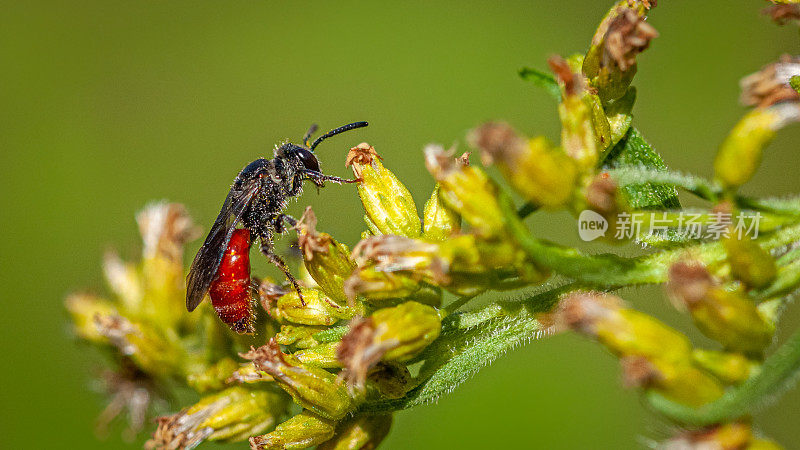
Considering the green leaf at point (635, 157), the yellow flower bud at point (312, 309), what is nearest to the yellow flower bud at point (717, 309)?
the green leaf at point (635, 157)

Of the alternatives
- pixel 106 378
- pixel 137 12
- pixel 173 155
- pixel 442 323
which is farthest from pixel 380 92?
pixel 442 323

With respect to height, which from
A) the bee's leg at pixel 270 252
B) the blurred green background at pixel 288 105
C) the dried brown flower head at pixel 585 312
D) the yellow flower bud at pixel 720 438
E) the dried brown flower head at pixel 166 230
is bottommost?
the yellow flower bud at pixel 720 438

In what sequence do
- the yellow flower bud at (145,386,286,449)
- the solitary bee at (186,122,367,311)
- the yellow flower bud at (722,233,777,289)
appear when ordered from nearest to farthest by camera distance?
the yellow flower bud at (722,233,777,289) → the yellow flower bud at (145,386,286,449) → the solitary bee at (186,122,367,311)

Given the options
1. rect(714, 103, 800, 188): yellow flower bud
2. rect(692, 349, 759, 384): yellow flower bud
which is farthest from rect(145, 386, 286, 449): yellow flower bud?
rect(714, 103, 800, 188): yellow flower bud

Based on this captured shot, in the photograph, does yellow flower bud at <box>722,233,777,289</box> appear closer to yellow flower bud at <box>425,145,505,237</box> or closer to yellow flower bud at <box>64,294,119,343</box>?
yellow flower bud at <box>425,145,505,237</box>

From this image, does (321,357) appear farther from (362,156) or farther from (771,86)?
(771,86)

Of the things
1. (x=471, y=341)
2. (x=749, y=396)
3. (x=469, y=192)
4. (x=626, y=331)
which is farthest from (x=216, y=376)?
(x=749, y=396)

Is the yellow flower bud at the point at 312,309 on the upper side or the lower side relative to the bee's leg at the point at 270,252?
lower

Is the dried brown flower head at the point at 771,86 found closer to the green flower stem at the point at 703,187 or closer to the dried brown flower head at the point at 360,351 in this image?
the green flower stem at the point at 703,187
